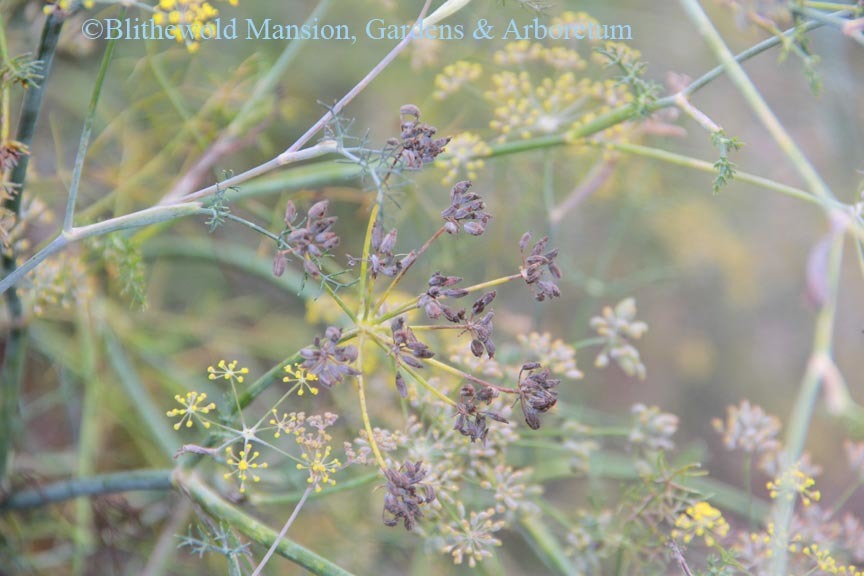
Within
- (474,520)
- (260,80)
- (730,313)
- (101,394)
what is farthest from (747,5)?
(730,313)

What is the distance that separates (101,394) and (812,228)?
289 cm

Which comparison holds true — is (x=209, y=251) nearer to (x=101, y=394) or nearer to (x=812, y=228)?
(x=101, y=394)

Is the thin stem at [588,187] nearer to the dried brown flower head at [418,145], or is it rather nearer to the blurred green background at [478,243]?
the blurred green background at [478,243]

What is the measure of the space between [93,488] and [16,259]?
44 cm

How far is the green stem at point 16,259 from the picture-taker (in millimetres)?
1023

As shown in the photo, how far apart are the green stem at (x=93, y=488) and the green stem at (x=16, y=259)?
0.06 metres

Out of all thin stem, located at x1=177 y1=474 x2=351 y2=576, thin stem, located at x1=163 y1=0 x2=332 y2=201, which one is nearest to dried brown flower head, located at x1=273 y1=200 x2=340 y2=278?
thin stem, located at x1=177 y1=474 x2=351 y2=576

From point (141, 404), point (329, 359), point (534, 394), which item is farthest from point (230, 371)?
point (141, 404)

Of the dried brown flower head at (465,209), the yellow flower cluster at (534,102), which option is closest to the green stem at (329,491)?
the dried brown flower head at (465,209)

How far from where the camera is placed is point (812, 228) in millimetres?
3178

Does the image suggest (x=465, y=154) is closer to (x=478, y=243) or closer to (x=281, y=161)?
(x=281, y=161)

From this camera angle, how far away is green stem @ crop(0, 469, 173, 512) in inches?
46.2

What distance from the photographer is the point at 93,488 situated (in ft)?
4.33

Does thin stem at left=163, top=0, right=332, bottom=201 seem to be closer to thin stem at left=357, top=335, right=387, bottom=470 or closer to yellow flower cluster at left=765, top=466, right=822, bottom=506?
thin stem at left=357, top=335, right=387, bottom=470
